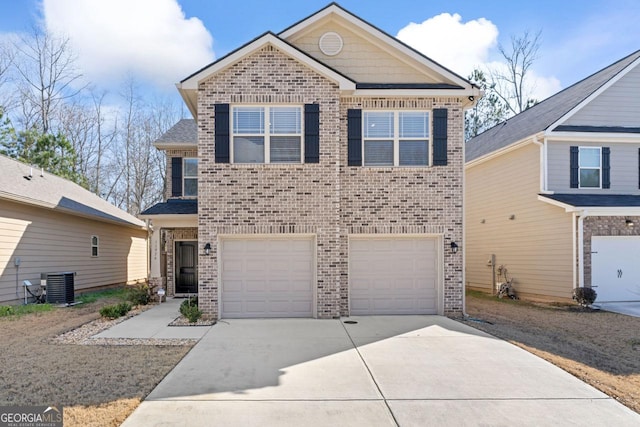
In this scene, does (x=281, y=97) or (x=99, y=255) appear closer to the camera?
(x=281, y=97)

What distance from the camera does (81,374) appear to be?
5441mm

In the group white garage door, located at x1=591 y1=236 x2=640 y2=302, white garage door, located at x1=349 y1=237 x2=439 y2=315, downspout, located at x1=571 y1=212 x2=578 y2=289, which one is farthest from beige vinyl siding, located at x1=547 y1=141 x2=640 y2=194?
white garage door, located at x1=349 y1=237 x2=439 y2=315

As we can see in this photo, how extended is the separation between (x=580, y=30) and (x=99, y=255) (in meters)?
21.5

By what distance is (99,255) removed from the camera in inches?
623

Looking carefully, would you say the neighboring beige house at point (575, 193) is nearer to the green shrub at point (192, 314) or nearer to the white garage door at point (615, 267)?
the white garage door at point (615, 267)

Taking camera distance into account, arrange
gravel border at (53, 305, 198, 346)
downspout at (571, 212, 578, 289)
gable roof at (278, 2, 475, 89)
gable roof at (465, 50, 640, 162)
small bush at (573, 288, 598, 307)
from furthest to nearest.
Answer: gable roof at (465, 50, 640, 162) < downspout at (571, 212, 578, 289) < small bush at (573, 288, 598, 307) < gable roof at (278, 2, 475, 89) < gravel border at (53, 305, 198, 346)

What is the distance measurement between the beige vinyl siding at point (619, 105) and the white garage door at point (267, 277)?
11100 millimetres

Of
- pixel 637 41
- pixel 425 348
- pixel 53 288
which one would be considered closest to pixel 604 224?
pixel 425 348

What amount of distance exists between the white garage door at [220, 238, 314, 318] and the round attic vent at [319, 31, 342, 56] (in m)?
5.05

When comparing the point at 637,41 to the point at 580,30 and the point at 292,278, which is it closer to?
the point at 580,30

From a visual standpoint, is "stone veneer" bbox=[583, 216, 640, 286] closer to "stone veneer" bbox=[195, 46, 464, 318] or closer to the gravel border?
"stone veneer" bbox=[195, 46, 464, 318]

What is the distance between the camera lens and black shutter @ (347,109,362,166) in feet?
32.0

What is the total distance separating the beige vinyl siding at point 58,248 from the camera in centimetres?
1117

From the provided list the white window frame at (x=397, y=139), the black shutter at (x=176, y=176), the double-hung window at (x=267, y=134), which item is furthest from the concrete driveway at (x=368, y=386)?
the black shutter at (x=176, y=176)
